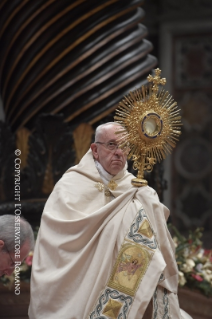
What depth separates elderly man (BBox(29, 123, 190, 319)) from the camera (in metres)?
4.03

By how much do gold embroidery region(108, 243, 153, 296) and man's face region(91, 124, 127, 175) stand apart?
24.0 inches

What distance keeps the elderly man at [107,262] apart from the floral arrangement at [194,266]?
1462 mm

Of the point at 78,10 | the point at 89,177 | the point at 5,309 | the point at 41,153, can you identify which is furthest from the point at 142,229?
the point at 78,10

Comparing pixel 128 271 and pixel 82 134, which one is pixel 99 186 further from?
pixel 82 134

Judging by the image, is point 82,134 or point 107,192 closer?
point 107,192

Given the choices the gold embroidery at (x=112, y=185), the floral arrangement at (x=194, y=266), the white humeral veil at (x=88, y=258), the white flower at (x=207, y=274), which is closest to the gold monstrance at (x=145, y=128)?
the white humeral veil at (x=88, y=258)

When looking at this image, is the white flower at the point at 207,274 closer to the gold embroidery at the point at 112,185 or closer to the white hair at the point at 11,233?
the gold embroidery at the point at 112,185

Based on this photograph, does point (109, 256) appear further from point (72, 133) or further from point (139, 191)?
point (72, 133)

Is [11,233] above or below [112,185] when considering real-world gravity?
below

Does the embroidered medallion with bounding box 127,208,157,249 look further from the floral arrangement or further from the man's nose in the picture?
the floral arrangement

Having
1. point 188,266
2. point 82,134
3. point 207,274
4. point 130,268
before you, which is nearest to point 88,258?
point 130,268

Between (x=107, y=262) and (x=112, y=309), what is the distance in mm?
250

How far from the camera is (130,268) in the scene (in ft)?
13.4

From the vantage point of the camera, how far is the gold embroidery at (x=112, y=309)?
399 cm
